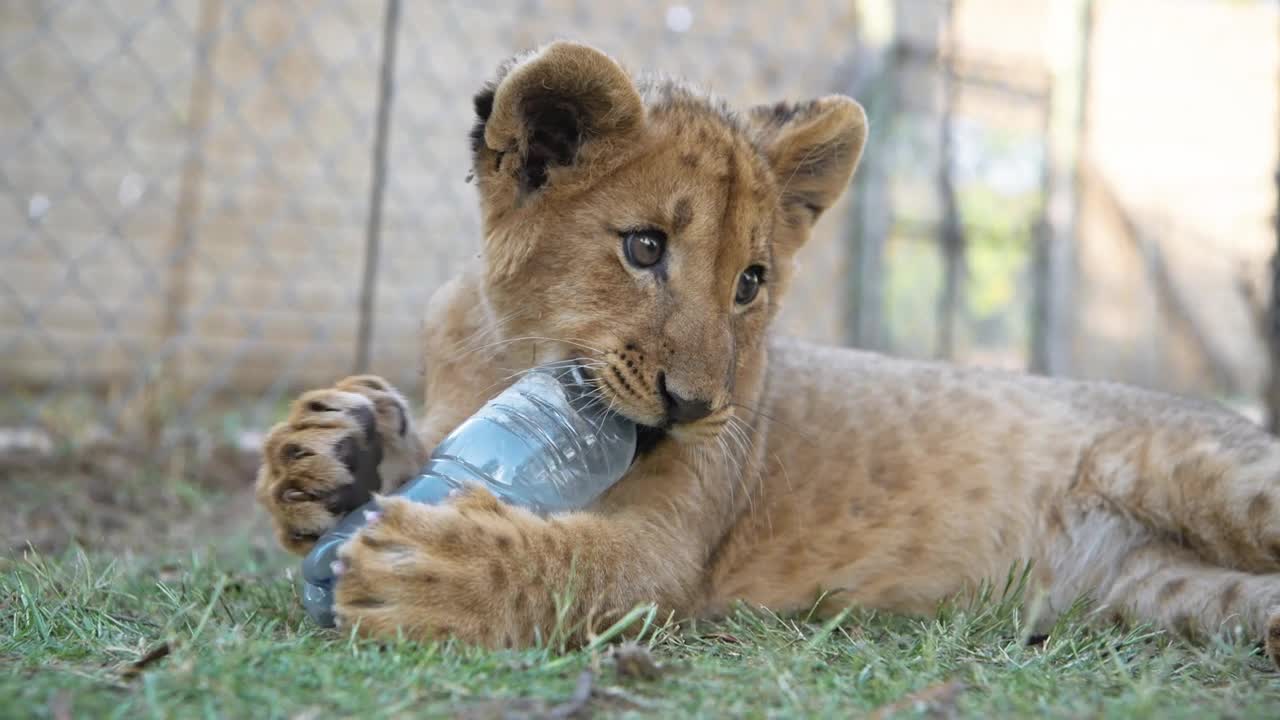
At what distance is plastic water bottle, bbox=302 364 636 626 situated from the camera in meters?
2.67

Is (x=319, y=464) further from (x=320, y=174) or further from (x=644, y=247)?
(x=320, y=174)

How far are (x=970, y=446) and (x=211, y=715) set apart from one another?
2.64m

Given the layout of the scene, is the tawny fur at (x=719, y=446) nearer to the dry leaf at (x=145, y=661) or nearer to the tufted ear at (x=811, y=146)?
the tufted ear at (x=811, y=146)

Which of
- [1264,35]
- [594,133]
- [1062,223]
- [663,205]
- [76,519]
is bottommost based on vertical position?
[76,519]

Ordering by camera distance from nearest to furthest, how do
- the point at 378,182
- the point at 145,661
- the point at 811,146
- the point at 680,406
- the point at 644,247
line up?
the point at 145,661 < the point at 680,406 < the point at 644,247 < the point at 811,146 < the point at 378,182

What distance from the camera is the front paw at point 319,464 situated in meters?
2.70

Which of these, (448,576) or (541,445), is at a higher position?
(541,445)

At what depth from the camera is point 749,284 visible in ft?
10.2

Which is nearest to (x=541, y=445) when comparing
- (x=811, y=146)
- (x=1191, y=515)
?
(x=811, y=146)

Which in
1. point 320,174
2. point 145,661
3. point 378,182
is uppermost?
point 320,174

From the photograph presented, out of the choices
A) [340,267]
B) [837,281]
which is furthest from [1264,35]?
[340,267]

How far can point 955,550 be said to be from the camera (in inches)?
137

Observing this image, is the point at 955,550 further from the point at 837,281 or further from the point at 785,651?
the point at 837,281

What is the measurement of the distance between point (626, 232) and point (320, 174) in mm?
6381
